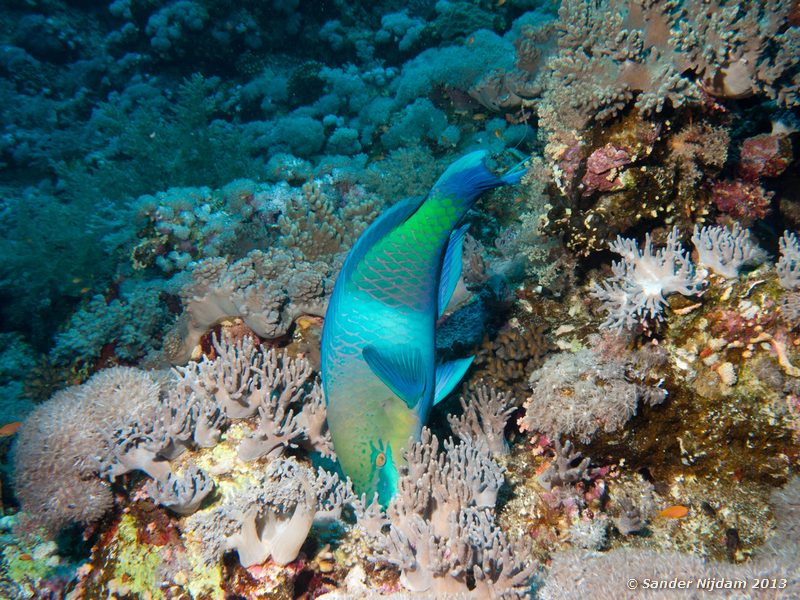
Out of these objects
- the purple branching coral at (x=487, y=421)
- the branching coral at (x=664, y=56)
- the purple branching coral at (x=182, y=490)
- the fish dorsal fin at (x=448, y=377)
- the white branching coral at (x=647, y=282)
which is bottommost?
the purple branching coral at (x=182, y=490)

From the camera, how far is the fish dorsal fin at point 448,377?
8.18 feet

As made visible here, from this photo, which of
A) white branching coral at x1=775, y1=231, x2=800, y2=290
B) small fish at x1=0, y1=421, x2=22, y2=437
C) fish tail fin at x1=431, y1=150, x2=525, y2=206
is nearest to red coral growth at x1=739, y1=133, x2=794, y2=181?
white branching coral at x1=775, y1=231, x2=800, y2=290

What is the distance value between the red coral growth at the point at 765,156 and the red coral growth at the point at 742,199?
86 millimetres

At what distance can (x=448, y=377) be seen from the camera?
8.37ft

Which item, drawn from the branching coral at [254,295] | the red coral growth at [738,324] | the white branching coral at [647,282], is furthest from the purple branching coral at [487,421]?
the branching coral at [254,295]

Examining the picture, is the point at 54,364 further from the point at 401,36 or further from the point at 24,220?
the point at 401,36

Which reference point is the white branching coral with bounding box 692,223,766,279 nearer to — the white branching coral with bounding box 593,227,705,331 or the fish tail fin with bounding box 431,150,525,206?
the white branching coral with bounding box 593,227,705,331

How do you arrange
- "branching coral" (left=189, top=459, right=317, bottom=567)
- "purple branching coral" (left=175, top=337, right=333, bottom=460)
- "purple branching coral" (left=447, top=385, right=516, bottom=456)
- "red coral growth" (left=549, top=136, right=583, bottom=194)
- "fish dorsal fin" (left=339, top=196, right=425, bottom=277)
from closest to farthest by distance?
"branching coral" (left=189, top=459, right=317, bottom=567)
"fish dorsal fin" (left=339, top=196, right=425, bottom=277)
"purple branching coral" (left=175, top=337, right=333, bottom=460)
"purple branching coral" (left=447, top=385, right=516, bottom=456)
"red coral growth" (left=549, top=136, right=583, bottom=194)

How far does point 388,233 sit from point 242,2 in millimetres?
15203

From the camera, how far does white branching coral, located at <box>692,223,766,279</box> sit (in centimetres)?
251

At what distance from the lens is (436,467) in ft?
7.37

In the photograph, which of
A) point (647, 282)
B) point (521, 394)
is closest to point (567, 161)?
point (647, 282)

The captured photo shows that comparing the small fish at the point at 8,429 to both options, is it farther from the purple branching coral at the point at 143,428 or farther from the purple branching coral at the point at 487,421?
the purple branching coral at the point at 487,421

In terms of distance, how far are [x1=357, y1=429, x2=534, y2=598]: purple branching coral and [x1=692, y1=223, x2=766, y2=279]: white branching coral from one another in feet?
5.67
